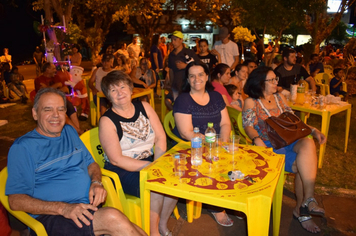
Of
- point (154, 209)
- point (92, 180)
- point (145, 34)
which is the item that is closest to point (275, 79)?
point (154, 209)

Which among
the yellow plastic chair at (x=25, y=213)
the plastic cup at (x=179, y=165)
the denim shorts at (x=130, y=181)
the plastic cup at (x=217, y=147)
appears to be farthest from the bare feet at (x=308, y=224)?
the yellow plastic chair at (x=25, y=213)

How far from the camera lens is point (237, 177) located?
6.59ft

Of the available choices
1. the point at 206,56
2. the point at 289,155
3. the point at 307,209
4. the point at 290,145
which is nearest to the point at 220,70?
the point at 290,145

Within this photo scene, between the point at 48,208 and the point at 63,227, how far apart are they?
160 millimetres

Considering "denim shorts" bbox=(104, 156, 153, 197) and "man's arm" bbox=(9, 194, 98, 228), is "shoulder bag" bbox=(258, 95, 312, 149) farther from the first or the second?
"man's arm" bbox=(9, 194, 98, 228)

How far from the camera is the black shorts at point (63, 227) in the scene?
1.88 metres

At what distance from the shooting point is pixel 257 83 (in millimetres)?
3254

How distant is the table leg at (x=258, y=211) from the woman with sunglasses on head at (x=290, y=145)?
3.78 ft

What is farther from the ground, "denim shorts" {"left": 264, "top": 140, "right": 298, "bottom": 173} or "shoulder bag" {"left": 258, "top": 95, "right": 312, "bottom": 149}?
"shoulder bag" {"left": 258, "top": 95, "right": 312, "bottom": 149}

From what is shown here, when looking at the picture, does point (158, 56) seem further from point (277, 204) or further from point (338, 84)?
point (277, 204)

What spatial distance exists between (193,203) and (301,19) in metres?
6.17

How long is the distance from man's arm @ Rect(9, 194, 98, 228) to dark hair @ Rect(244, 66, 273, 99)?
7.23 ft

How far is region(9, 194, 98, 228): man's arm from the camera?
6.16ft

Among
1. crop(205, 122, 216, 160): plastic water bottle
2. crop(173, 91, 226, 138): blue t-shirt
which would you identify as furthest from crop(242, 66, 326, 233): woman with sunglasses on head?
crop(205, 122, 216, 160): plastic water bottle
